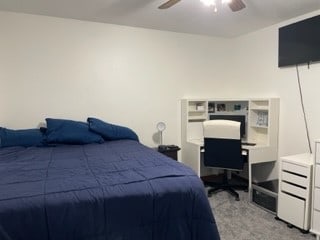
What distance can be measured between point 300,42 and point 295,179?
5.38 ft

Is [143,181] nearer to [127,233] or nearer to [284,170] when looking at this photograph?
[127,233]

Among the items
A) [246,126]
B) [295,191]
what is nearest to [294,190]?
[295,191]

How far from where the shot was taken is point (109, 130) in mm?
3328

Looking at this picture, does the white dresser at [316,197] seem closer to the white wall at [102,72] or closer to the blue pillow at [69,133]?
the white wall at [102,72]

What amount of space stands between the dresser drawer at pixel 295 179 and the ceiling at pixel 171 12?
1.83m

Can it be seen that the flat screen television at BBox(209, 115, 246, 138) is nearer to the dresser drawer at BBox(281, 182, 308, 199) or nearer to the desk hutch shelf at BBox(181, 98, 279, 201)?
the desk hutch shelf at BBox(181, 98, 279, 201)

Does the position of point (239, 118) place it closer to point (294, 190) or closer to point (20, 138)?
point (294, 190)

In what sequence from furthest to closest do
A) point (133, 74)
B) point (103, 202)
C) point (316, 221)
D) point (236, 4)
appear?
1. point (133, 74)
2. point (316, 221)
3. point (236, 4)
4. point (103, 202)

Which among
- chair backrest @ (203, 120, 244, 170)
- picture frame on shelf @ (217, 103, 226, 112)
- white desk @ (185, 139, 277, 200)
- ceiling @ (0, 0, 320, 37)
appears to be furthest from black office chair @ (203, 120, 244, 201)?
ceiling @ (0, 0, 320, 37)

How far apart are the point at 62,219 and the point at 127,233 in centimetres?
Answer: 38

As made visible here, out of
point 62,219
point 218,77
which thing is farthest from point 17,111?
point 218,77

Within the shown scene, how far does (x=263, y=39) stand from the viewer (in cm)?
371

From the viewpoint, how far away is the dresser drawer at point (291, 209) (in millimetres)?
2521

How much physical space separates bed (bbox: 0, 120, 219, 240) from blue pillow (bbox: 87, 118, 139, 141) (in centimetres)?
114
